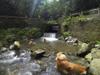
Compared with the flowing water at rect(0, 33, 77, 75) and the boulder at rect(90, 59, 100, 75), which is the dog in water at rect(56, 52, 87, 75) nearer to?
the boulder at rect(90, 59, 100, 75)

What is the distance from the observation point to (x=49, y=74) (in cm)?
795

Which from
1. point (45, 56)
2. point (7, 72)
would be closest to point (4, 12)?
point (45, 56)

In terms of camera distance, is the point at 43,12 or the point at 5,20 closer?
the point at 5,20

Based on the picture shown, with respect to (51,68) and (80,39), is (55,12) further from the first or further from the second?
(51,68)

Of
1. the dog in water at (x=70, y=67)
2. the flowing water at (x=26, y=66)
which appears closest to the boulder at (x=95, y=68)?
the dog in water at (x=70, y=67)

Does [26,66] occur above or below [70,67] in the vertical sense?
below

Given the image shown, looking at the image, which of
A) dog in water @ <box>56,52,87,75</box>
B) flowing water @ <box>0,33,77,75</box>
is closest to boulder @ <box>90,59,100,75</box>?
dog in water @ <box>56,52,87,75</box>

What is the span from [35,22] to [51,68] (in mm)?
17535

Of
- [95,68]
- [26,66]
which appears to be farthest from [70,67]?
[26,66]

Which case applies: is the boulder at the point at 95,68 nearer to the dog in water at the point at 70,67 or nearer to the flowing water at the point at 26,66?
the dog in water at the point at 70,67

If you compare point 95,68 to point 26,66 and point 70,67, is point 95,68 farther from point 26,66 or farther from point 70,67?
point 26,66

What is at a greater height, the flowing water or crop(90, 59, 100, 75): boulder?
crop(90, 59, 100, 75): boulder

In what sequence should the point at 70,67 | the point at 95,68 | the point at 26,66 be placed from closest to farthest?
1. the point at 95,68
2. the point at 70,67
3. the point at 26,66

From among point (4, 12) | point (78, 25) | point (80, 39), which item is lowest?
point (80, 39)
